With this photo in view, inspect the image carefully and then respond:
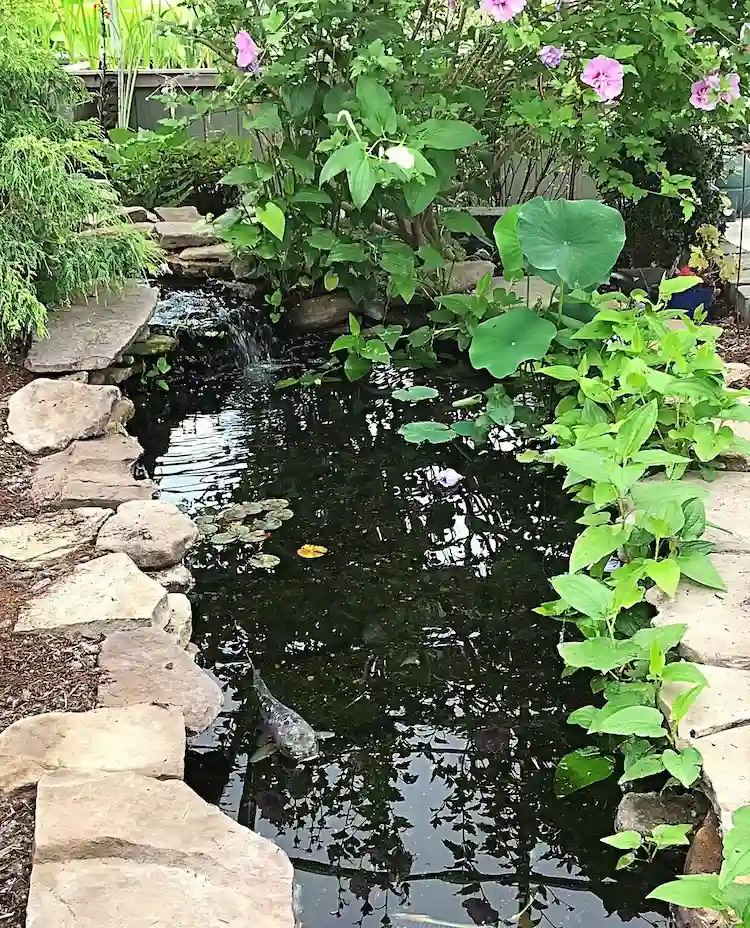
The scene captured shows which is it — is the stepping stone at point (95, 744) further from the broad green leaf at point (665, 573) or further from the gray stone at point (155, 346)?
the gray stone at point (155, 346)

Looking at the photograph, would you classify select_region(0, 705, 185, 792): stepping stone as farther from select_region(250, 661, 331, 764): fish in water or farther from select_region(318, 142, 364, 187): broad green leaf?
select_region(318, 142, 364, 187): broad green leaf

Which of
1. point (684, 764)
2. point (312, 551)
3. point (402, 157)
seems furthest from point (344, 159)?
point (684, 764)

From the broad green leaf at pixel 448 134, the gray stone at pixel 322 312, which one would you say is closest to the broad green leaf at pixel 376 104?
the broad green leaf at pixel 448 134

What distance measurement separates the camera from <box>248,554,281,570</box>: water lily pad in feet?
9.00

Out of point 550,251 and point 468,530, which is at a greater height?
point 550,251

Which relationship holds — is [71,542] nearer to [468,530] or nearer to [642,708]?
[468,530]

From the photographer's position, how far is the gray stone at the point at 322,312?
453cm

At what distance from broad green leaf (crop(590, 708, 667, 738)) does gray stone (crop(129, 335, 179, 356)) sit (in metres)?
2.82

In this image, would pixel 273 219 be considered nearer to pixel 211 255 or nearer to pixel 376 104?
pixel 376 104

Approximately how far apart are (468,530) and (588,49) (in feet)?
6.51

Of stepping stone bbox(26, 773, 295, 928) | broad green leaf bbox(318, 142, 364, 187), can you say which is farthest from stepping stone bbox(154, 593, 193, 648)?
broad green leaf bbox(318, 142, 364, 187)

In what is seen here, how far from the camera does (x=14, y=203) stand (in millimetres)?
3523

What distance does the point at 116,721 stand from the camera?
1.84 metres

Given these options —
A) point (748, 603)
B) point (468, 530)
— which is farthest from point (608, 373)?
point (748, 603)
